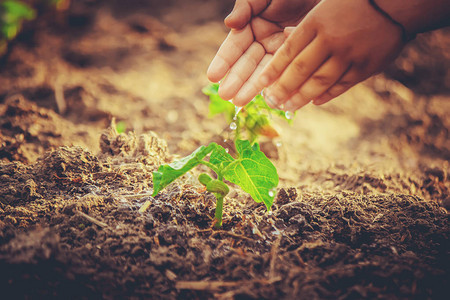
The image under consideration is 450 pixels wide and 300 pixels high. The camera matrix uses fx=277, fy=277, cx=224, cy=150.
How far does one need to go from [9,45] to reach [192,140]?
2896 mm

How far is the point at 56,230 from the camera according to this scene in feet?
3.93

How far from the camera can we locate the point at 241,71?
4.76 feet

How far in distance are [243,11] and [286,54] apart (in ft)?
1.42

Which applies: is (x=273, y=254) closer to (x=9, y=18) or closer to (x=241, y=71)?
(x=241, y=71)

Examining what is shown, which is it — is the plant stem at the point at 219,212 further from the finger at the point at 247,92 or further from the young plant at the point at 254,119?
the young plant at the point at 254,119

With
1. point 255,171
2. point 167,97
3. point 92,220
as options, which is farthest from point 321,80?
Result: point 167,97

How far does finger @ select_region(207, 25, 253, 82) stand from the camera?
1.46m

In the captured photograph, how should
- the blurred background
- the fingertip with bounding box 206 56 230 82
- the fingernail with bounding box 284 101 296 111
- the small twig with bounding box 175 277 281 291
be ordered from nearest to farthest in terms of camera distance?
the small twig with bounding box 175 277 281 291
the fingernail with bounding box 284 101 296 111
the fingertip with bounding box 206 56 230 82
the blurred background

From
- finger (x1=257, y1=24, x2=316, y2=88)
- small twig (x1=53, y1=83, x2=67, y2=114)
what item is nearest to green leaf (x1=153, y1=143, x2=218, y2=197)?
finger (x1=257, y1=24, x2=316, y2=88)

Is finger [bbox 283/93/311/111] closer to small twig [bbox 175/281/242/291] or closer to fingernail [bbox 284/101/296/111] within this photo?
fingernail [bbox 284/101/296/111]

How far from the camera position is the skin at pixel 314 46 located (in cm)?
105

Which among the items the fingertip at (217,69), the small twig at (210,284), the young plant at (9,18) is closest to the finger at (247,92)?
the fingertip at (217,69)

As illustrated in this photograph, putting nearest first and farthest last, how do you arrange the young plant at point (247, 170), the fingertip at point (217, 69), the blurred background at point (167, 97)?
the young plant at point (247, 170), the fingertip at point (217, 69), the blurred background at point (167, 97)

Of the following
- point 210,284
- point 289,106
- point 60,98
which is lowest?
point 210,284
